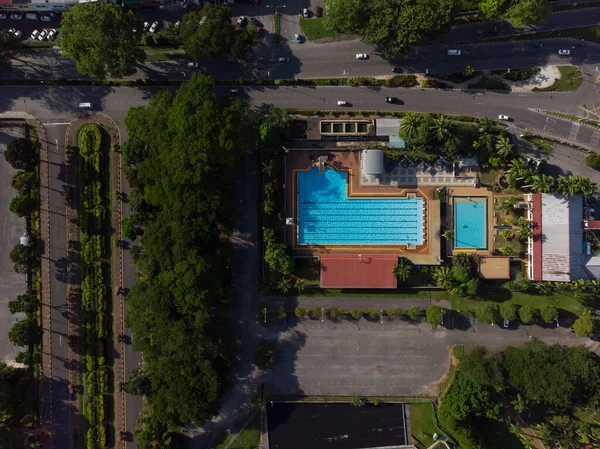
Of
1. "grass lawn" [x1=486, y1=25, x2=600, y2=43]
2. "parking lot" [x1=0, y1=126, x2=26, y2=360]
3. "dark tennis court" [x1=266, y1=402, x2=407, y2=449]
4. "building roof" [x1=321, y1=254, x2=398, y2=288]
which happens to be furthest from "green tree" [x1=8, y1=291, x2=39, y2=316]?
"grass lawn" [x1=486, y1=25, x2=600, y2=43]

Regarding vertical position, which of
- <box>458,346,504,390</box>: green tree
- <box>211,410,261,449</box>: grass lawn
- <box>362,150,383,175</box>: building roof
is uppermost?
<box>362,150,383,175</box>: building roof

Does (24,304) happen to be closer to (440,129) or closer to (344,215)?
(344,215)

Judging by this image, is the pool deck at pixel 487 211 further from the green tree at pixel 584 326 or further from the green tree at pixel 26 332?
the green tree at pixel 26 332

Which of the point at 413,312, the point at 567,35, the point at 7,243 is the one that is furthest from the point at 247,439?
the point at 567,35

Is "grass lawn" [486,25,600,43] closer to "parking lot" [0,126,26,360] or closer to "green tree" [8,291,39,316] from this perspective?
"parking lot" [0,126,26,360]

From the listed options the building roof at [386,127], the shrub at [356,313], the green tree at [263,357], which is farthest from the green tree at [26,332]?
the building roof at [386,127]

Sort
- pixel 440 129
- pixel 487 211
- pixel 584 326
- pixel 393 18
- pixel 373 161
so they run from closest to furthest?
pixel 393 18, pixel 440 129, pixel 584 326, pixel 373 161, pixel 487 211
